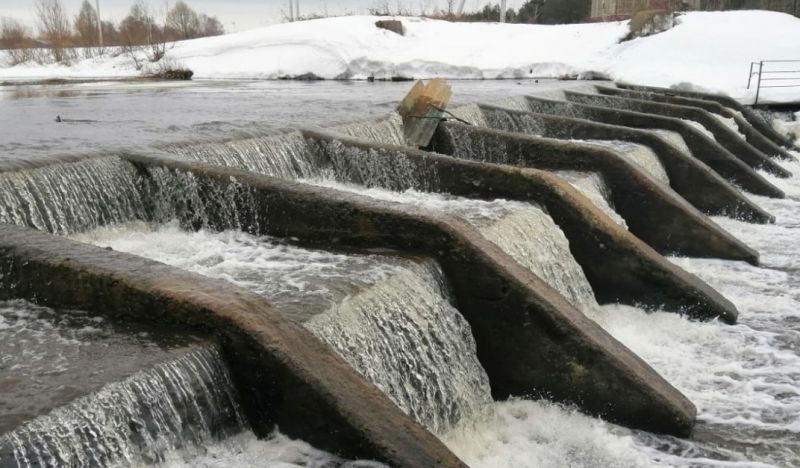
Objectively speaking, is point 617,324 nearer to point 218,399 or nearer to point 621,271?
point 621,271

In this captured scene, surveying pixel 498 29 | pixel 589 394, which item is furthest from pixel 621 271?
pixel 498 29

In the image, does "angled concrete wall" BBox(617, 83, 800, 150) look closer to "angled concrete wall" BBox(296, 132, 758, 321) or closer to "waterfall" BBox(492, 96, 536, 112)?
"waterfall" BBox(492, 96, 536, 112)

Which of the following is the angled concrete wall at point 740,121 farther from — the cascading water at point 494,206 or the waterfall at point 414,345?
the waterfall at point 414,345

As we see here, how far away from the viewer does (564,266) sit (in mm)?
6977

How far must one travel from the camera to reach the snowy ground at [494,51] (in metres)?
26.2

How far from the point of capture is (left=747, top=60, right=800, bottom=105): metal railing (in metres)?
22.2

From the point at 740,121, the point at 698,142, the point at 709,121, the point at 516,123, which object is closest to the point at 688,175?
the point at 698,142

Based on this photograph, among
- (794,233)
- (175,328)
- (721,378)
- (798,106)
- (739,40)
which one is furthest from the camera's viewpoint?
(739,40)

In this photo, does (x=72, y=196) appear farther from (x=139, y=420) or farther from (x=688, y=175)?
(x=688, y=175)

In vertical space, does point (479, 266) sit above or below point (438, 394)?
above

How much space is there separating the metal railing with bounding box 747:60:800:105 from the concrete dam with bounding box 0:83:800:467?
15.6 meters

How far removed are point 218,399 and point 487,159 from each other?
7.37 meters

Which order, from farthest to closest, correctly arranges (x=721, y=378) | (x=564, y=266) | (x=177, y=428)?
(x=564, y=266) → (x=721, y=378) → (x=177, y=428)

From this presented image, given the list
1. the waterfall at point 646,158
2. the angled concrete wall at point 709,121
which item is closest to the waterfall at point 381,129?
the waterfall at point 646,158
